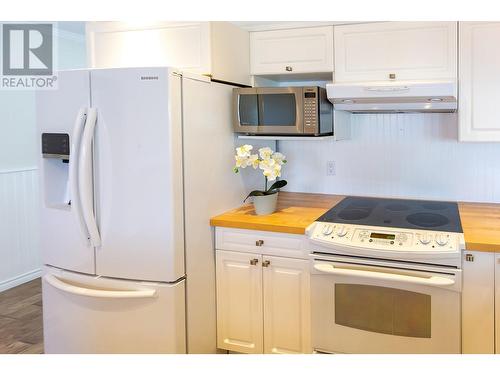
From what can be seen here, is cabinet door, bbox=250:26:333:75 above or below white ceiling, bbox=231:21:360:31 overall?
below

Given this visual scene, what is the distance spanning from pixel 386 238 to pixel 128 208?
119 centimetres

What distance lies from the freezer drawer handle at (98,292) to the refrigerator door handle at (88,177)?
24 cm

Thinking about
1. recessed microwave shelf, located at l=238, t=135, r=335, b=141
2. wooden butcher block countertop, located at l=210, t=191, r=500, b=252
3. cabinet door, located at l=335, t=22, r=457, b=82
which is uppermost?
cabinet door, located at l=335, t=22, r=457, b=82

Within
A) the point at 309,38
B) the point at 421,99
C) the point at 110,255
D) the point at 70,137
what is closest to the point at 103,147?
the point at 70,137

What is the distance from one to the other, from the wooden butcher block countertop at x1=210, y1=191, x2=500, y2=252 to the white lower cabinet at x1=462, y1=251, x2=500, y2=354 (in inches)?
2.5

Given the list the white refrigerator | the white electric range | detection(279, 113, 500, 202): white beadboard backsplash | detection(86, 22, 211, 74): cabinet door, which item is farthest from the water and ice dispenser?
detection(279, 113, 500, 202): white beadboard backsplash

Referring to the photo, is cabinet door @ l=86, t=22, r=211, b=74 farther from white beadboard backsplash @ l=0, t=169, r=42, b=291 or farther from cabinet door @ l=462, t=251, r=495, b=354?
white beadboard backsplash @ l=0, t=169, r=42, b=291

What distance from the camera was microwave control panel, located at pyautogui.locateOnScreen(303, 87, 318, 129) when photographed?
2.52 meters

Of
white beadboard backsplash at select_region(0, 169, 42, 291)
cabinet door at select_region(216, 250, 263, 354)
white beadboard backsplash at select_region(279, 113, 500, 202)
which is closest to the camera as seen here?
cabinet door at select_region(216, 250, 263, 354)

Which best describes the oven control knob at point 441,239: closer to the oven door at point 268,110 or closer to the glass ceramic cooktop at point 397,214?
the glass ceramic cooktop at point 397,214

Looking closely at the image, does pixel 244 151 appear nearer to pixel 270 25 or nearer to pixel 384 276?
pixel 270 25

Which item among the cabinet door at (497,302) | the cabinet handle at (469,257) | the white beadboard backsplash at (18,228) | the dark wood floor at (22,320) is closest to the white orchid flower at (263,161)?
the cabinet handle at (469,257)

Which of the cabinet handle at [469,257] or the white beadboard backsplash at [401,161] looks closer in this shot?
the cabinet handle at [469,257]

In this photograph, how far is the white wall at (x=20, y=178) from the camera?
3975 mm
